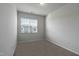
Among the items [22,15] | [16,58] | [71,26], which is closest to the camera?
[16,58]

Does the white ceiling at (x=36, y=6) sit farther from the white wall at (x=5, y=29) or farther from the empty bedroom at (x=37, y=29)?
the white wall at (x=5, y=29)

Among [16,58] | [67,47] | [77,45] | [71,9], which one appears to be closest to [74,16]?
[71,9]

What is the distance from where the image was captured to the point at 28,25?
429 centimetres

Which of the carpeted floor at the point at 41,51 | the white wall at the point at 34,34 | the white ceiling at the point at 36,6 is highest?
the white ceiling at the point at 36,6

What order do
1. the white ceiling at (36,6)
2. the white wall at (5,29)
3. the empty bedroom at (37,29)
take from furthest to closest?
the white ceiling at (36,6), the empty bedroom at (37,29), the white wall at (5,29)

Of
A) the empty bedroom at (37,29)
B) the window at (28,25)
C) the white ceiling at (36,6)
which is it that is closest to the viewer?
the empty bedroom at (37,29)

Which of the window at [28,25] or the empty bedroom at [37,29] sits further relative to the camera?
the window at [28,25]

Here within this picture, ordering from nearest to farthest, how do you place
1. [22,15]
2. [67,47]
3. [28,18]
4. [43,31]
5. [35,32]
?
[67,47]
[22,15]
[28,18]
[35,32]
[43,31]

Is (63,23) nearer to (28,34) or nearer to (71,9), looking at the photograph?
(71,9)

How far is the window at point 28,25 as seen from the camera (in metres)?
4.04

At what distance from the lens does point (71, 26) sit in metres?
2.65

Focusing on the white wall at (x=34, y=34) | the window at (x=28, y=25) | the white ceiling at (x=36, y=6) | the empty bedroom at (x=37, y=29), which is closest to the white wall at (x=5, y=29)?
the empty bedroom at (x=37, y=29)

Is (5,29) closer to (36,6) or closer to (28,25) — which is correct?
(36,6)

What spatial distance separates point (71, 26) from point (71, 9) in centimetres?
69
